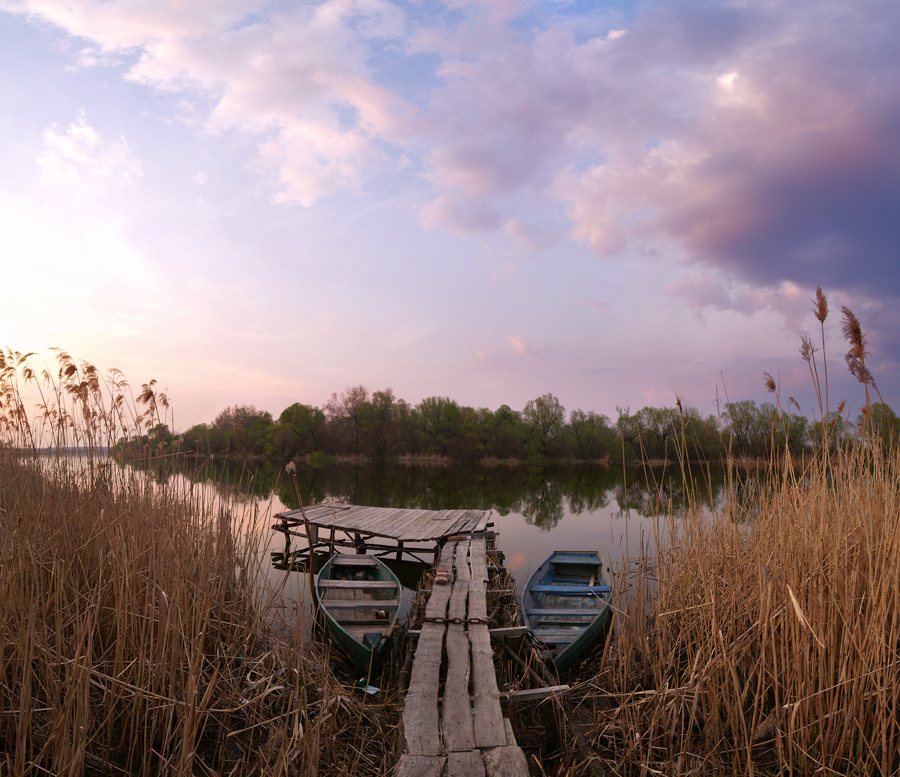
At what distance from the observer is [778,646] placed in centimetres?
306

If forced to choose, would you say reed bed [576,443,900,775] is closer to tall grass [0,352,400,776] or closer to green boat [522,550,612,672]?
green boat [522,550,612,672]

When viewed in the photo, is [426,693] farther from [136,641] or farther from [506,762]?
[136,641]

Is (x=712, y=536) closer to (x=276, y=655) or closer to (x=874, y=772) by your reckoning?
(x=874, y=772)

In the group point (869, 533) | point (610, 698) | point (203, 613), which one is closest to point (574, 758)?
point (610, 698)

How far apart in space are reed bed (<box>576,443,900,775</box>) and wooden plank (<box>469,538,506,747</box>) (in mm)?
631

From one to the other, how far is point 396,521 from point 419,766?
9.89m

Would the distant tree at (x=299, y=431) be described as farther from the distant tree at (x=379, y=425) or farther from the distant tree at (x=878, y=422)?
the distant tree at (x=878, y=422)

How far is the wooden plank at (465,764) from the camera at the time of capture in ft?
9.35

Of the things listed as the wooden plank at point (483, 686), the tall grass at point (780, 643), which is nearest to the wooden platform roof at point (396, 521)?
the wooden plank at point (483, 686)

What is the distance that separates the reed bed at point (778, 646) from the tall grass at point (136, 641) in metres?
1.88

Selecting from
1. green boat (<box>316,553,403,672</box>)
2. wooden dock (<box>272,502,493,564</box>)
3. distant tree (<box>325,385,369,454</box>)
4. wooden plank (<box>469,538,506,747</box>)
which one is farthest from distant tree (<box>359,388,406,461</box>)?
wooden plank (<box>469,538,506,747</box>)

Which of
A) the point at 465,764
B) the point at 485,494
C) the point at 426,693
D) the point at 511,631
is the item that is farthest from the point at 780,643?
the point at 485,494

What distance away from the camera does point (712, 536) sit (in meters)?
4.04

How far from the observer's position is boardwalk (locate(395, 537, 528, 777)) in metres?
2.95
